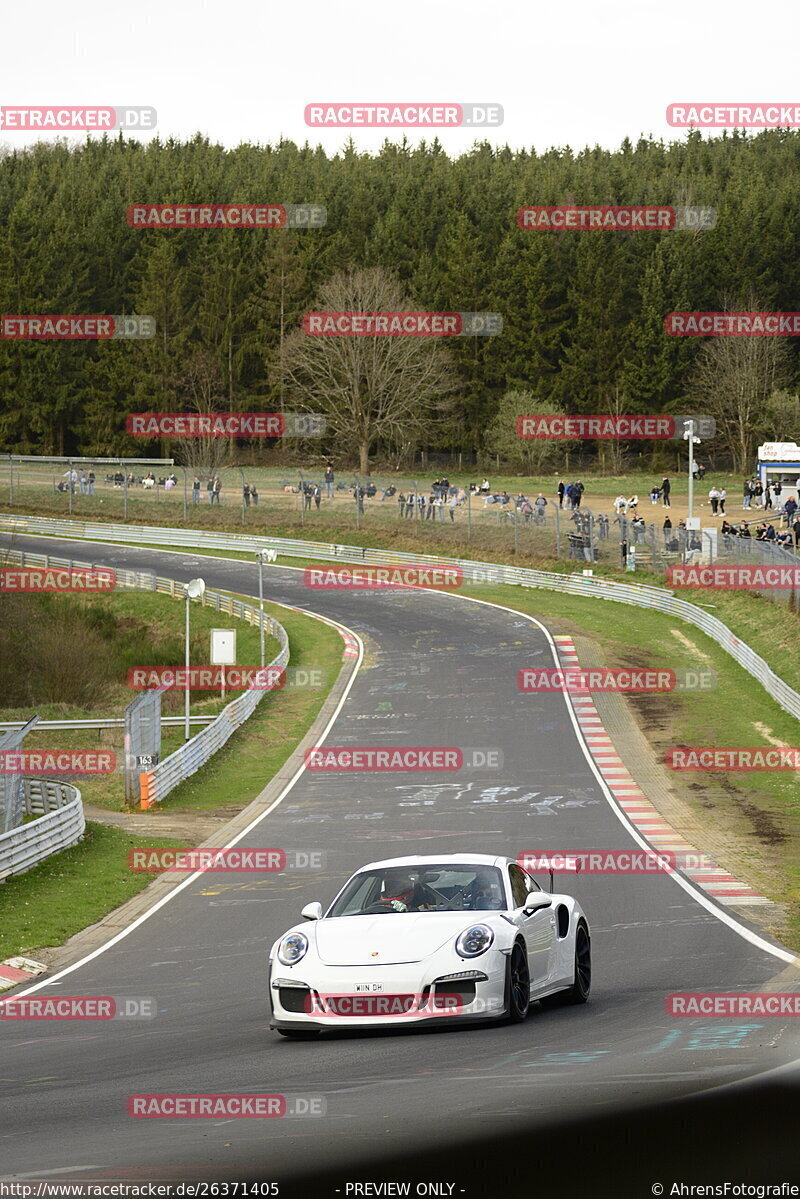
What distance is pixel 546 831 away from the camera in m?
27.2

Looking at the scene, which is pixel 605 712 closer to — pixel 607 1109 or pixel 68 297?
pixel 607 1109

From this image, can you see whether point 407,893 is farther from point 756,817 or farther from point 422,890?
point 756,817

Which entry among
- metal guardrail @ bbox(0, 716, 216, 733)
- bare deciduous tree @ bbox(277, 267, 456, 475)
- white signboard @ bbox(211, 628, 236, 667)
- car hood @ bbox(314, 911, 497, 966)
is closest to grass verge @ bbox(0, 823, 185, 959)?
car hood @ bbox(314, 911, 497, 966)

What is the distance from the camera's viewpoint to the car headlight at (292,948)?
462 inches

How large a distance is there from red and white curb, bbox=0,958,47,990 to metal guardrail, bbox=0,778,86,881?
543 cm

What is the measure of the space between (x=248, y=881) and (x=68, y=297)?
108215 mm

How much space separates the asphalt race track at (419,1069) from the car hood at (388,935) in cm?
62

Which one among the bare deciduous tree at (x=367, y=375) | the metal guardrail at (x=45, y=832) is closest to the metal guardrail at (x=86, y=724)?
the metal guardrail at (x=45, y=832)

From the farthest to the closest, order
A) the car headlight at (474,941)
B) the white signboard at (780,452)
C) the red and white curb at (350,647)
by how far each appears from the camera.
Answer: the white signboard at (780,452) < the red and white curb at (350,647) < the car headlight at (474,941)

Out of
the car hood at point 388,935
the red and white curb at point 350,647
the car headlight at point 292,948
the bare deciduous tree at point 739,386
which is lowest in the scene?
the red and white curb at point 350,647

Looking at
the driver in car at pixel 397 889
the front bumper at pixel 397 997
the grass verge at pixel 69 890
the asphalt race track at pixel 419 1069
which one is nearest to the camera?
the asphalt race track at pixel 419 1069

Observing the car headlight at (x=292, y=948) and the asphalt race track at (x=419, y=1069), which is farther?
the car headlight at (x=292, y=948)

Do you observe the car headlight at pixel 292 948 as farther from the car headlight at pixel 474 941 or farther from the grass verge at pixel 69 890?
the grass verge at pixel 69 890

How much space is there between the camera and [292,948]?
467 inches
